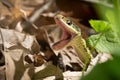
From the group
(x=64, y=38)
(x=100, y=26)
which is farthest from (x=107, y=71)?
(x=64, y=38)

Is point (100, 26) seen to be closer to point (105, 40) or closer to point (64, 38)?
point (105, 40)

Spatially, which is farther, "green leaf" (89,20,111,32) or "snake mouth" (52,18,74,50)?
"snake mouth" (52,18,74,50)

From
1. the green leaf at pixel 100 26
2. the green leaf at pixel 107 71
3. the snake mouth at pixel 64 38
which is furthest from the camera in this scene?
the snake mouth at pixel 64 38

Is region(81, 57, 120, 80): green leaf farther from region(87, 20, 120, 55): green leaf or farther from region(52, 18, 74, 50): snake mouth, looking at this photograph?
region(52, 18, 74, 50): snake mouth

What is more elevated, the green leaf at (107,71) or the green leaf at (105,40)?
the green leaf at (107,71)

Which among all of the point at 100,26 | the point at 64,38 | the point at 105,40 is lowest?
the point at 64,38

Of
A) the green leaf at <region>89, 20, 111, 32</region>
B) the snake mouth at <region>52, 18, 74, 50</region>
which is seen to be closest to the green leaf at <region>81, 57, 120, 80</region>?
the green leaf at <region>89, 20, 111, 32</region>

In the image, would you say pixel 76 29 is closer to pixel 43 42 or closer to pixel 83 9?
pixel 43 42

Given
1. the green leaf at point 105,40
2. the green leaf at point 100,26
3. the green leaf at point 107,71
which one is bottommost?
the green leaf at point 105,40

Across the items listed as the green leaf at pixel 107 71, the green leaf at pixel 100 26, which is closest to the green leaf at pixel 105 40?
the green leaf at pixel 100 26

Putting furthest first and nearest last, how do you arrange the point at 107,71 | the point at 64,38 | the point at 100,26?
the point at 64,38, the point at 100,26, the point at 107,71

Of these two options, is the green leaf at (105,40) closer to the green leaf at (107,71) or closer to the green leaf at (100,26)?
the green leaf at (100,26)
